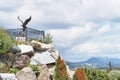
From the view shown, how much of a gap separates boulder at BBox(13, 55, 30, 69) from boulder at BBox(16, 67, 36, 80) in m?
1.36

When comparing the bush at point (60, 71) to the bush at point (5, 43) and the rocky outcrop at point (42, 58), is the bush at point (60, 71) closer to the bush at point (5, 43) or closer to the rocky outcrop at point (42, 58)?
the bush at point (5, 43)

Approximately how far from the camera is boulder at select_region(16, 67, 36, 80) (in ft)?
78.5

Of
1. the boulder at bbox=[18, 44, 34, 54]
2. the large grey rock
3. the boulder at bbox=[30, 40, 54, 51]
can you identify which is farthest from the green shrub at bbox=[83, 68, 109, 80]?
the boulder at bbox=[30, 40, 54, 51]

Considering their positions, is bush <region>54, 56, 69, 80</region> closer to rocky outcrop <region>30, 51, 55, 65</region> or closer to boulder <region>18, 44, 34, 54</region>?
rocky outcrop <region>30, 51, 55, 65</region>

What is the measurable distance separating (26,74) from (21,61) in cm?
212

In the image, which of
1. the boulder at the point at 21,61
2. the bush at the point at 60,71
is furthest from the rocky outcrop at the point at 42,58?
the bush at the point at 60,71

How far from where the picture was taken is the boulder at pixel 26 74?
2394 centimetres

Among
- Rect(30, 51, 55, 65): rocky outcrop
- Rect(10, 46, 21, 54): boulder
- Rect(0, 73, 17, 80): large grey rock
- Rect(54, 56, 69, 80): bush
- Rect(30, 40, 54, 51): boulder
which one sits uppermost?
Rect(30, 40, 54, 51): boulder

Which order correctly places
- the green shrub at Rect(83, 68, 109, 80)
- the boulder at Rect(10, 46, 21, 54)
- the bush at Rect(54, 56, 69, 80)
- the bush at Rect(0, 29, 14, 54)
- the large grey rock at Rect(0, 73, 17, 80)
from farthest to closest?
the boulder at Rect(10, 46, 21, 54)
the bush at Rect(0, 29, 14, 54)
the green shrub at Rect(83, 68, 109, 80)
the large grey rock at Rect(0, 73, 17, 80)
the bush at Rect(54, 56, 69, 80)

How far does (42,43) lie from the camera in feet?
96.3

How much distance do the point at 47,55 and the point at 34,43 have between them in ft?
3.63

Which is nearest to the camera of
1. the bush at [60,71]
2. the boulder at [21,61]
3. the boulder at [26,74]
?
the bush at [60,71]

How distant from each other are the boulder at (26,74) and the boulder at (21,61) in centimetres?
136

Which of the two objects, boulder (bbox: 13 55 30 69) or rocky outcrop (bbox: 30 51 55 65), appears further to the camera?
rocky outcrop (bbox: 30 51 55 65)
